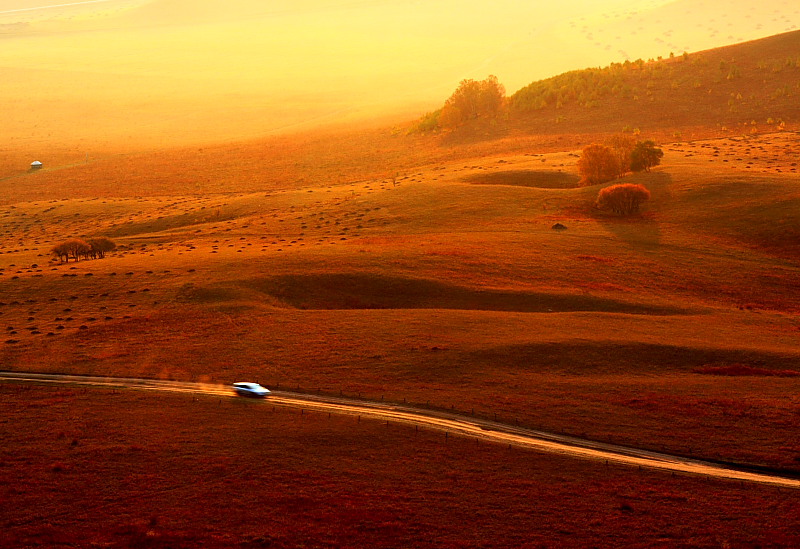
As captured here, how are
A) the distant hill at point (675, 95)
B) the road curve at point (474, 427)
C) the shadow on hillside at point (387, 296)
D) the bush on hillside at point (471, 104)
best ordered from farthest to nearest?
the bush on hillside at point (471, 104)
the distant hill at point (675, 95)
the shadow on hillside at point (387, 296)
the road curve at point (474, 427)

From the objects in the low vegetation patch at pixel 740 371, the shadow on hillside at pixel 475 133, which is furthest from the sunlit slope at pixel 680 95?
the low vegetation patch at pixel 740 371

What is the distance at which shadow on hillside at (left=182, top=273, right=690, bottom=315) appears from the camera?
67938 mm

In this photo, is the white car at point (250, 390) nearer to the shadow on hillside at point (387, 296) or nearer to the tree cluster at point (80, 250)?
the shadow on hillside at point (387, 296)

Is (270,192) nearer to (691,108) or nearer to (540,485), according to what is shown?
(691,108)

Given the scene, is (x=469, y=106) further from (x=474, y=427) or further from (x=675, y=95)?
(x=474, y=427)

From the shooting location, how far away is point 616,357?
55.8 m

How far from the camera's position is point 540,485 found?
40.8 meters

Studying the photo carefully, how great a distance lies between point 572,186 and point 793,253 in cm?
3523

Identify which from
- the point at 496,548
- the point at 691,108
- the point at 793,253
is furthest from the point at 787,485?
the point at 691,108

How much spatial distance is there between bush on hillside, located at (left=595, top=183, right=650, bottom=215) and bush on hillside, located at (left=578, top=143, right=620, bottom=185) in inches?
452

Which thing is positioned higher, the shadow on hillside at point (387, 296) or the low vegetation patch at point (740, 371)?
the shadow on hillside at point (387, 296)

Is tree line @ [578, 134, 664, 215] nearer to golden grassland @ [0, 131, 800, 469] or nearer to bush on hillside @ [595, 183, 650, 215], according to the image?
Answer: bush on hillside @ [595, 183, 650, 215]

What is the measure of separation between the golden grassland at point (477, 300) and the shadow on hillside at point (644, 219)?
1.56 ft

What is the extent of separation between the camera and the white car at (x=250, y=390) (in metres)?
51.1
